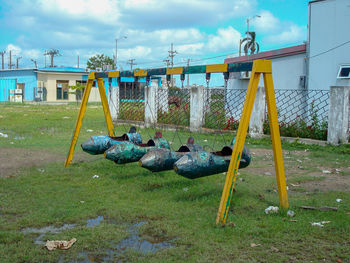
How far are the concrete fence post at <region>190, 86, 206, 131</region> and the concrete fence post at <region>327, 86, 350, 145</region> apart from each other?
4.77m

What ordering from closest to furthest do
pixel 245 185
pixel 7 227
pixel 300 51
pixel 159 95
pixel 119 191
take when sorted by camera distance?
1. pixel 7 227
2. pixel 119 191
3. pixel 245 185
4. pixel 300 51
5. pixel 159 95

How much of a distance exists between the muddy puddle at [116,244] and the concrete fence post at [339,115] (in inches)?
295

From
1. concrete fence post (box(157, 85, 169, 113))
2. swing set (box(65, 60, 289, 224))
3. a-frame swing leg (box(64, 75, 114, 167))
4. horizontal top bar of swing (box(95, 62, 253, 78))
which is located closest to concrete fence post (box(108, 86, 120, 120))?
concrete fence post (box(157, 85, 169, 113))

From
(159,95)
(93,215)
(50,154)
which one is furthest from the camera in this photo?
(159,95)

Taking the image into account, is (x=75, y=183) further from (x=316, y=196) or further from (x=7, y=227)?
(x=316, y=196)

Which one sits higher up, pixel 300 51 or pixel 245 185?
pixel 300 51

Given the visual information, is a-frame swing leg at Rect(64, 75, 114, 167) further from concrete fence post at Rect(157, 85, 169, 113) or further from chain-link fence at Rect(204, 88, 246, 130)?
concrete fence post at Rect(157, 85, 169, 113)

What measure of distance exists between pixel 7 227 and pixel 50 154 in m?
4.97

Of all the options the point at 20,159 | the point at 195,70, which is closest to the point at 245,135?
the point at 195,70

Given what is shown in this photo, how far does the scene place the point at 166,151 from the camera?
548 centimetres

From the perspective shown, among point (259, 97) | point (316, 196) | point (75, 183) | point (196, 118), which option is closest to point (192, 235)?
point (316, 196)

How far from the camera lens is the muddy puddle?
12.0 feet

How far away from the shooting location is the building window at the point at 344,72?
12202mm

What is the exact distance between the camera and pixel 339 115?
10125 millimetres
